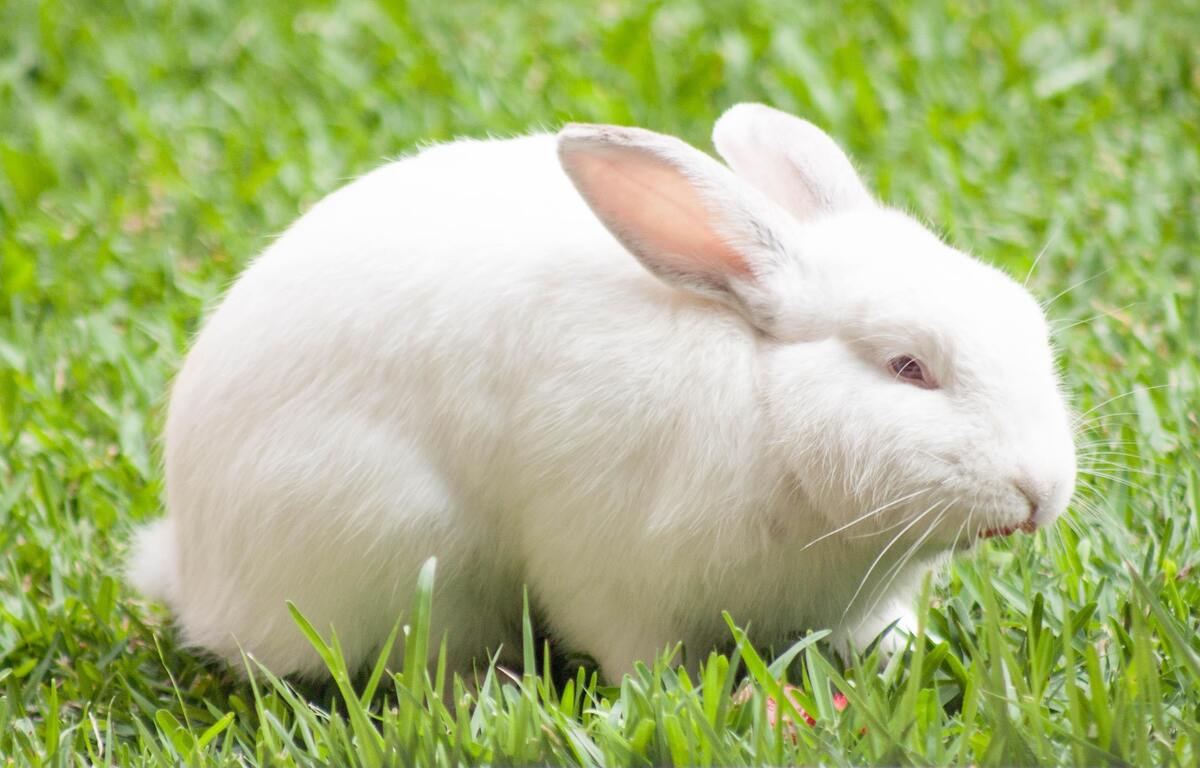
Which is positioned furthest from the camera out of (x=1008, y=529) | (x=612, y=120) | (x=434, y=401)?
(x=612, y=120)

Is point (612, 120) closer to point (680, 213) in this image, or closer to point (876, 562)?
point (680, 213)

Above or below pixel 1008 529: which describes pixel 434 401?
below

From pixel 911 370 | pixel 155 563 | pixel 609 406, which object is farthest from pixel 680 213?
pixel 155 563

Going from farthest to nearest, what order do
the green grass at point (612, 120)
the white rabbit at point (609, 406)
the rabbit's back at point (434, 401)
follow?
the rabbit's back at point (434, 401), the white rabbit at point (609, 406), the green grass at point (612, 120)

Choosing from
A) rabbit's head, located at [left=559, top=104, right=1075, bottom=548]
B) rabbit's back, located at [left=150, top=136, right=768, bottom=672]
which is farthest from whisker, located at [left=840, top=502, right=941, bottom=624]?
rabbit's back, located at [left=150, top=136, right=768, bottom=672]

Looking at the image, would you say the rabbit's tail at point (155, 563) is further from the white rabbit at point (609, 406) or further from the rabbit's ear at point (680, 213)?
the rabbit's ear at point (680, 213)

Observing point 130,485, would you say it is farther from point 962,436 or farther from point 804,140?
point 962,436

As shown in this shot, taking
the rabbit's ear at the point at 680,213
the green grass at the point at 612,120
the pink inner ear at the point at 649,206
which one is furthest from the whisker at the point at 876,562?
the pink inner ear at the point at 649,206
